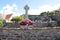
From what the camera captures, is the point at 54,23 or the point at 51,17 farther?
the point at 51,17

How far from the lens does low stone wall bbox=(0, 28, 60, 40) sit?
987 cm

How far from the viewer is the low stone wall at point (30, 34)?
388 inches

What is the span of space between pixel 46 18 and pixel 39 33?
20.7 ft

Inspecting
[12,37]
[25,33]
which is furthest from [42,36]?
[12,37]

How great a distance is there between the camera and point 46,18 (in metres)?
16.1

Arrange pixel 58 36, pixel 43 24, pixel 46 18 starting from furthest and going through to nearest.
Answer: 1. pixel 46 18
2. pixel 43 24
3. pixel 58 36

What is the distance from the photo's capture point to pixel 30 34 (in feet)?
32.5

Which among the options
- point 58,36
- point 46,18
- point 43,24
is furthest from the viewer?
point 46,18

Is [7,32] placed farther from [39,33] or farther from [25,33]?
[39,33]

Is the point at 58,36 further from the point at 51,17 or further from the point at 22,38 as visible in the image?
the point at 51,17

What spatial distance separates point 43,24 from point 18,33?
4266 millimetres

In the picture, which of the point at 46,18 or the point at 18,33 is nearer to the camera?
the point at 18,33

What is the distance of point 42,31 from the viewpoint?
32.6ft

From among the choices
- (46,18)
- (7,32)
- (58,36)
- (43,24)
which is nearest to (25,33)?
(7,32)
